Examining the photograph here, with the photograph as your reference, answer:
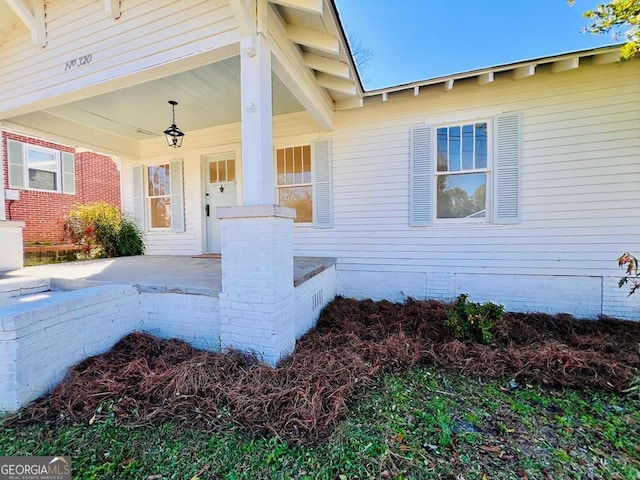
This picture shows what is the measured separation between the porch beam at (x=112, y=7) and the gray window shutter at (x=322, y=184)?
3092 millimetres

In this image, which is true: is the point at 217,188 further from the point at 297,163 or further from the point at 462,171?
the point at 462,171

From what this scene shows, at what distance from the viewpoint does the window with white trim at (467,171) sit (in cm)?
424

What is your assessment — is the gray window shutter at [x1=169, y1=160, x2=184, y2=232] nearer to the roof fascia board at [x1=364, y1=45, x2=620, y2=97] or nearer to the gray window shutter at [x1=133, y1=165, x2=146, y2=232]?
the gray window shutter at [x1=133, y1=165, x2=146, y2=232]

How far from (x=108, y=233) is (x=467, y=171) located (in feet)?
24.2

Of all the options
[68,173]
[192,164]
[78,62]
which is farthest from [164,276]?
[68,173]

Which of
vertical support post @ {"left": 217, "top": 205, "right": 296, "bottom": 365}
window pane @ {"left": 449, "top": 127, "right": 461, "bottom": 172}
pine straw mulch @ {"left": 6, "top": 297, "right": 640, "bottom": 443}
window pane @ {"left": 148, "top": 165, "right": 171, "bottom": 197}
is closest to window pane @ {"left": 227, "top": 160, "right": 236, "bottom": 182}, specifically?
window pane @ {"left": 148, "top": 165, "right": 171, "bottom": 197}

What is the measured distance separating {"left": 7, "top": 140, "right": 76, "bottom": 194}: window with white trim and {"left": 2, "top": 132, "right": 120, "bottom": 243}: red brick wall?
12 centimetres

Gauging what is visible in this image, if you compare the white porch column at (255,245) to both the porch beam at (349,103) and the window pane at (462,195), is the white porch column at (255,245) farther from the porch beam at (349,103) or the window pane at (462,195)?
the window pane at (462,195)

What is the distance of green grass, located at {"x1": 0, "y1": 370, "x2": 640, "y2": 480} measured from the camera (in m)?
1.61

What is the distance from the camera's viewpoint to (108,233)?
20.7 ft

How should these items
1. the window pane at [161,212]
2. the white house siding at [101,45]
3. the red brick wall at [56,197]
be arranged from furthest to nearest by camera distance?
1. the red brick wall at [56,197]
2. the window pane at [161,212]
3. the white house siding at [101,45]

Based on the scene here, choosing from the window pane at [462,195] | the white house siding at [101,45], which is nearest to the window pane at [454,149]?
the window pane at [462,195]

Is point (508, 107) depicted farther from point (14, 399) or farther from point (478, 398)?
point (14, 399)

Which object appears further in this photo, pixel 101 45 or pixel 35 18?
pixel 35 18
